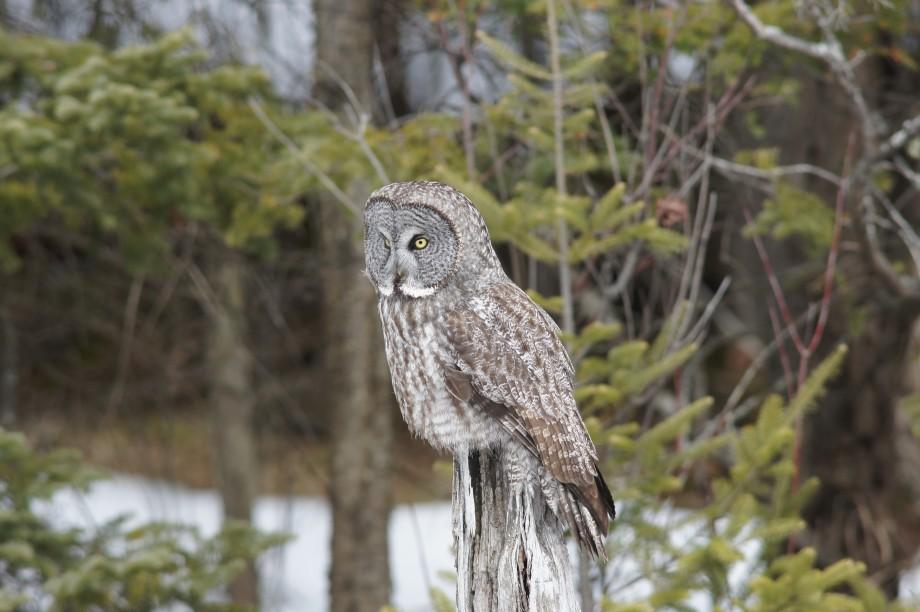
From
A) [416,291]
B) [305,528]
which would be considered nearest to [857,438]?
[416,291]

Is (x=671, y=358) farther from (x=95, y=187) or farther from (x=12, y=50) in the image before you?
(x=12, y=50)

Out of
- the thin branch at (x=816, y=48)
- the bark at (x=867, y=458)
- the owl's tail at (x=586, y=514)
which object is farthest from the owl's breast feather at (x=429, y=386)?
the bark at (x=867, y=458)

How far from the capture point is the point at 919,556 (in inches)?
237

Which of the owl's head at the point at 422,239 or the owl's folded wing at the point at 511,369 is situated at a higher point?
the owl's head at the point at 422,239

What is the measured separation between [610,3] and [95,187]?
8.55ft

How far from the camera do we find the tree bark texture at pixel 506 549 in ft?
8.41

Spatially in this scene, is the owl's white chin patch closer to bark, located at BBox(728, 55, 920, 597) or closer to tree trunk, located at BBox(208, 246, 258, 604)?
bark, located at BBox(728, 55, 920, 597)

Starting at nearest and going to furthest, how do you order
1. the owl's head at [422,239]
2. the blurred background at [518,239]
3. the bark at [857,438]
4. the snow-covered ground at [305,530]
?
the owl's head at [422,239] → the blurred background at [518,239] → the bark at [857,438] → the snow-covered ground at [305,530]

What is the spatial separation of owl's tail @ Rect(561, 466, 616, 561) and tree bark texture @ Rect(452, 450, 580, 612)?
48mm

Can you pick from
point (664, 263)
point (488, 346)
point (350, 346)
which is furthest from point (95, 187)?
point (488, 346)

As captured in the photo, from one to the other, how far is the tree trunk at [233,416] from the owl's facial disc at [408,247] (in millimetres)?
4703

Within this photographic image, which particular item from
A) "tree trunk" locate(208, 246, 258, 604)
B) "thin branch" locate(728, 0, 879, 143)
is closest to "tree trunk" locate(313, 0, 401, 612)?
"tree trunk" locate(208, 246, 258, 604)

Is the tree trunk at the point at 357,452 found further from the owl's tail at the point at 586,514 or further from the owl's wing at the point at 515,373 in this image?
the owl's tail at the point at 586,514

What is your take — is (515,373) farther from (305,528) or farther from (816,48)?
(305,528)
